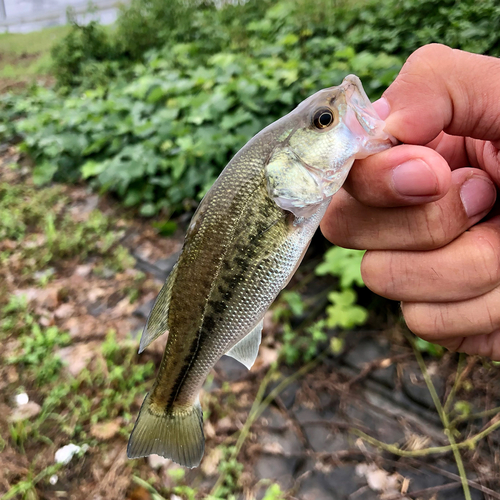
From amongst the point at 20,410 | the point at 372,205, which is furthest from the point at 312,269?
the point at 20,410

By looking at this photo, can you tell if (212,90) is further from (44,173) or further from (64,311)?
(64,311)

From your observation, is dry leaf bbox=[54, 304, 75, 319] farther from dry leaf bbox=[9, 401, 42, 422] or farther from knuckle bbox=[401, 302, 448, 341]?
knuckle bbox=[401, 302, 448, 341]

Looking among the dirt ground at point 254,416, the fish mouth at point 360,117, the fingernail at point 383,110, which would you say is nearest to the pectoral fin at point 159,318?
the fish mouth at point 360,117

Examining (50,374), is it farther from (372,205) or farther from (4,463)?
(372,205)

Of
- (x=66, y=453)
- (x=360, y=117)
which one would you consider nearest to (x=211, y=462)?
(x=66, y=453)

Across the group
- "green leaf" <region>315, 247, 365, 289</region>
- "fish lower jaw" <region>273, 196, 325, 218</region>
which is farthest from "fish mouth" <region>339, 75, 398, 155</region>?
"green leaf" <region>315, 247, 365, 289</region>

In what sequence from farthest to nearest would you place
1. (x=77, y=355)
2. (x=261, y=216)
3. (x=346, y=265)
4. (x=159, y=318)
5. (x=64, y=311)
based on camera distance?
(x=64, y=311), (x=77, y=355), (x=346, y=265), (x=159, y=318), (x=261, y=216)

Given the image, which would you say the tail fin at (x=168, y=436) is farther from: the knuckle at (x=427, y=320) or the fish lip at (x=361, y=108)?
the fish lip at (x=361, y=108)
